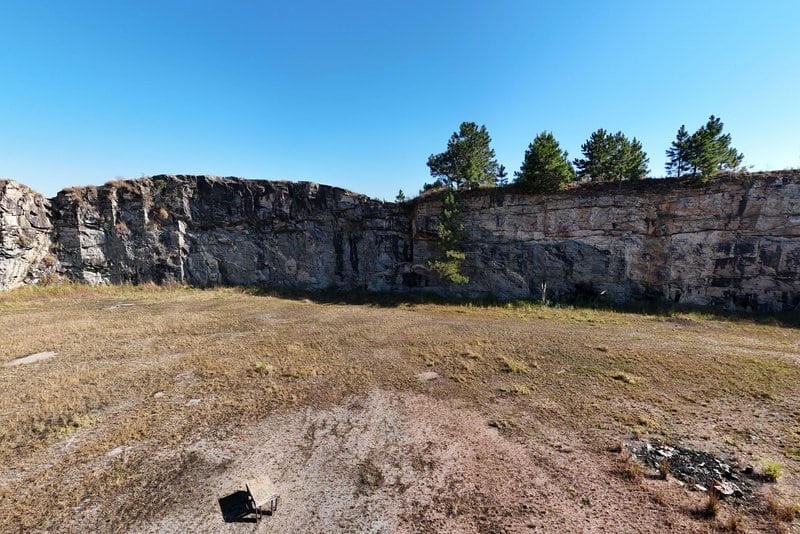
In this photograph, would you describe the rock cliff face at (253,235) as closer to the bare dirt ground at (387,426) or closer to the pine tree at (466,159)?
the pine tree at (466,159)

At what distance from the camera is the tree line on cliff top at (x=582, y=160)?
18.8 m

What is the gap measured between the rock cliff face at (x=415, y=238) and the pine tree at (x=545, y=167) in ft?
2.99

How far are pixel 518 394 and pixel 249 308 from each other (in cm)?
1657

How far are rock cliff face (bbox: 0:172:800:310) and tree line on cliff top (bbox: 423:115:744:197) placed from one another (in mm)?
1325

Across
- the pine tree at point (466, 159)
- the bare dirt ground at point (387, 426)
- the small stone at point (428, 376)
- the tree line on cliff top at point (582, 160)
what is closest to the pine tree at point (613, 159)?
the tree line on cliff top at point (582, 160)

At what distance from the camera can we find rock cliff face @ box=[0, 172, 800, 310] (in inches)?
723

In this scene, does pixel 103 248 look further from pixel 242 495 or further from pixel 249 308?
pixel 242 495

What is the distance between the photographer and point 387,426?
→ 6887mm

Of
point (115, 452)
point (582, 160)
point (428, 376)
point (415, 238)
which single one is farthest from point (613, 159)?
point (115, 452)

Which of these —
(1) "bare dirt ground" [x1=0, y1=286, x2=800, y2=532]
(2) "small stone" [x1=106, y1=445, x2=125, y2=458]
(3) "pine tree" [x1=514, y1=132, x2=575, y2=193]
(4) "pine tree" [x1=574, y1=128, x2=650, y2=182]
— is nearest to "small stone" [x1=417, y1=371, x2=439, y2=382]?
(1) "bare dirt ground" [x1=0, y1=286, x2=800, y2=532]

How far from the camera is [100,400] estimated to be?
7559 mm

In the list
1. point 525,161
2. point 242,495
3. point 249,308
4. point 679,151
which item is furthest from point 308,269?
point 679,151

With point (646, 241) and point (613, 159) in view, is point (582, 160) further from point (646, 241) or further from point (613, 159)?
point (646, 241)

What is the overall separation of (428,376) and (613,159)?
2256 centimetres
